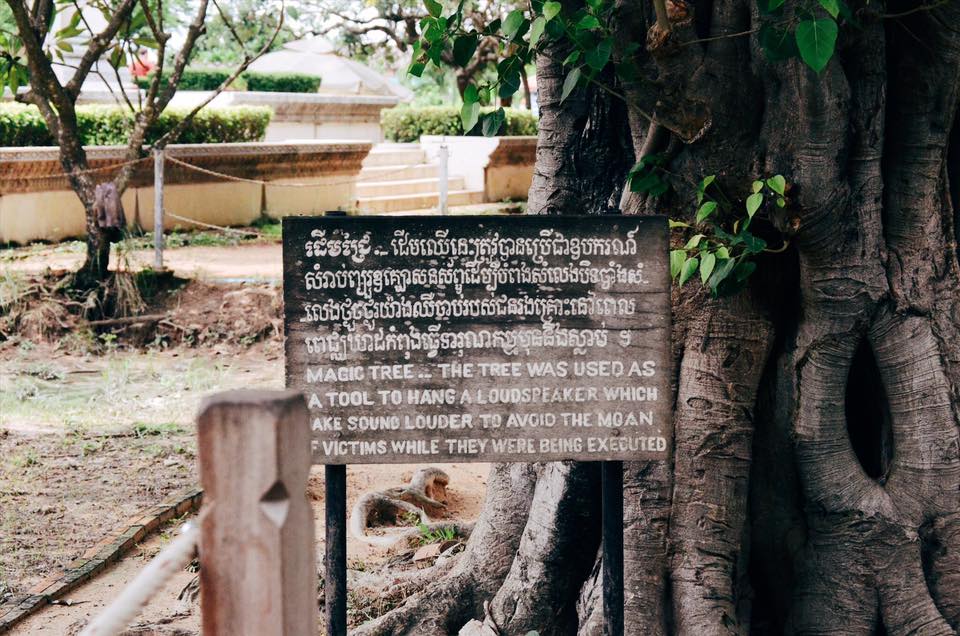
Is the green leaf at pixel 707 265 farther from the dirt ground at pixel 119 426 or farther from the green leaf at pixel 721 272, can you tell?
the dirt ground at pixel 119 426

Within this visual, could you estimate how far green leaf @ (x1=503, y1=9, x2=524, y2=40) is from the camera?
341cm

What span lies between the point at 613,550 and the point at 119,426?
4853 millimetres

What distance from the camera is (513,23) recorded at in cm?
344


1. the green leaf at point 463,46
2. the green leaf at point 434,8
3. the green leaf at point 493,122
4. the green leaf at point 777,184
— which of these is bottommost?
the green leaf at point 777,184

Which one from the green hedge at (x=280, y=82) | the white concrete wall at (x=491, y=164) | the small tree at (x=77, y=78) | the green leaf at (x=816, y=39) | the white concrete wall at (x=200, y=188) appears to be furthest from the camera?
the green hedge at (x=280, y=82)

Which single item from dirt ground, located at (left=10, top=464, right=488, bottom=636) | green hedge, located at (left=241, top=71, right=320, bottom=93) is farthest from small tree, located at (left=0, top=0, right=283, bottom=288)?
green hedge, located at (left=241, top=71, right=320, bottom=93)

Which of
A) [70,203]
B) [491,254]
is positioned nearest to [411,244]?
[491,254]

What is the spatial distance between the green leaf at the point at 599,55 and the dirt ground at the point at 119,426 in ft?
8.69

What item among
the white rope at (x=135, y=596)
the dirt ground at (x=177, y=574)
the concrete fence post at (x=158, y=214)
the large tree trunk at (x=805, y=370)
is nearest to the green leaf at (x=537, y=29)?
the large tree trunk at (x=805, y=370)

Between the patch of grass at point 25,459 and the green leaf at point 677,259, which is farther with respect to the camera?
the patch of grass at point 25,459

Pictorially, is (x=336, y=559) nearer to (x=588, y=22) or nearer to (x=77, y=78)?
(x=588, y=22)

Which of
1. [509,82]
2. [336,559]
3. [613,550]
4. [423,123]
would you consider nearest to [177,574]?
[336,559]

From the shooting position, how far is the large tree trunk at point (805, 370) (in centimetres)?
372

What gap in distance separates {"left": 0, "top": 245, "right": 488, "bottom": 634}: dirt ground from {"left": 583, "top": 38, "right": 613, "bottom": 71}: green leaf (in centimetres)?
265
